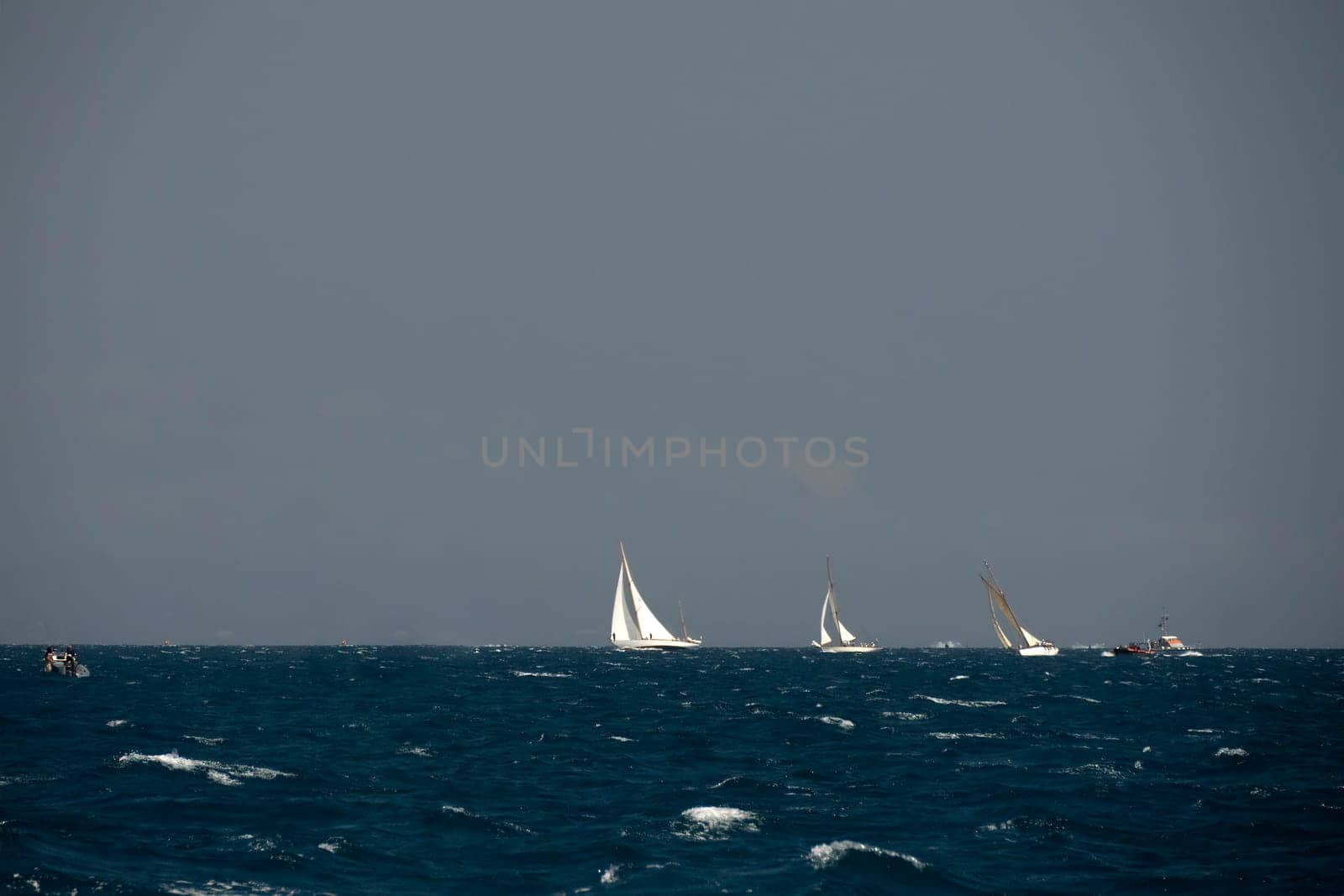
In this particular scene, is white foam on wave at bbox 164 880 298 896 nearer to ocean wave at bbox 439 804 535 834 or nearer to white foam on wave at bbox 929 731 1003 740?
ocean wave at bbox 439 804 535 834

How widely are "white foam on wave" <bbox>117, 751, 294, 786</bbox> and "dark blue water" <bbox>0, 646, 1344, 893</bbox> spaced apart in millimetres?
183

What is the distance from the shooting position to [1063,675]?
132625mm

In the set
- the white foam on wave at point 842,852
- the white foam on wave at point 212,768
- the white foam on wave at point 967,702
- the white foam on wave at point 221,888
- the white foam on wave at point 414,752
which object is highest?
the white foam on wave at point 967,702

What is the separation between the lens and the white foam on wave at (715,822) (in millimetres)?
36312

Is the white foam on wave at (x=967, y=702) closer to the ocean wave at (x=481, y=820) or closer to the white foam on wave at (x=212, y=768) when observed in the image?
the ocean wave at (x=481, y=820)

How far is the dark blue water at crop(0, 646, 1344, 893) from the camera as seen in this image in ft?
105

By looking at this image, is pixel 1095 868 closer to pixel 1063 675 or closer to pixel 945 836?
pixel 945 836

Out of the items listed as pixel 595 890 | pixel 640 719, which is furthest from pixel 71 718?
pixel 595 890

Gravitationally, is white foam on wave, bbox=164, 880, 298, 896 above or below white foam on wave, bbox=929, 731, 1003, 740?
below

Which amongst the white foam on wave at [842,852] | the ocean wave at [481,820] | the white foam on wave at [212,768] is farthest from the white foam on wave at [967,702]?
the white foam on wave at [212,768]

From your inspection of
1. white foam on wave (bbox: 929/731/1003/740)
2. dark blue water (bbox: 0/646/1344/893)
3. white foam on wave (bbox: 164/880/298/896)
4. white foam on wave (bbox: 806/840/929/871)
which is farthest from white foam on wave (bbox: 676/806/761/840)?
white foam on wave (bbox: 929/731/1003/740)

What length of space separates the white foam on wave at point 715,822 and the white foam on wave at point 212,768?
16.1 metres

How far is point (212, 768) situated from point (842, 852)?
2555cm

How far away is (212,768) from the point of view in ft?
152
